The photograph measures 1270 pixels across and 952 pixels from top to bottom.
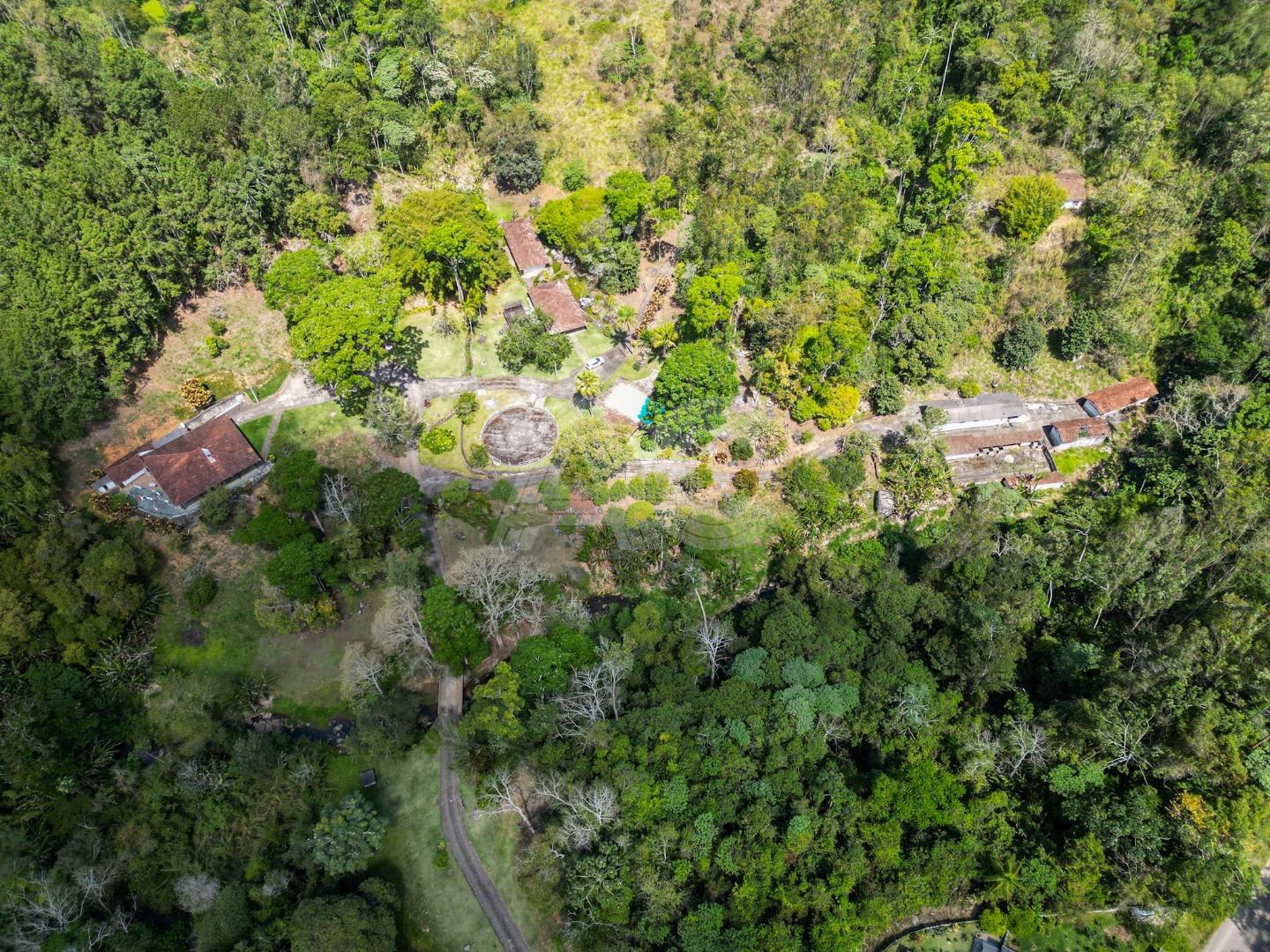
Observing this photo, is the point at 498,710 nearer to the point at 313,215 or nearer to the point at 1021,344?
the point at 313,215

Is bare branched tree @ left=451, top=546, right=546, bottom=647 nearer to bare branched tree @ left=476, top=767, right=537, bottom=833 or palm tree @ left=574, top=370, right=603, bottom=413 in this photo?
bare branched tree @ left=476, top=767, right=537, bottom=833

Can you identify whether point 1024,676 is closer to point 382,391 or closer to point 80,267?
point 382,391

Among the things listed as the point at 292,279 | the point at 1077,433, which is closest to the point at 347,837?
the point at 292,279

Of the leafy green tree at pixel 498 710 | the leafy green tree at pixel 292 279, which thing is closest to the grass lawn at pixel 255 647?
the leafy green tree at pixel 498 710

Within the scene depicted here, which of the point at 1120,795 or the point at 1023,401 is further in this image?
the point at 1023,401

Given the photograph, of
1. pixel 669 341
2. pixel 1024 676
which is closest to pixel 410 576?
pixel 669 341
